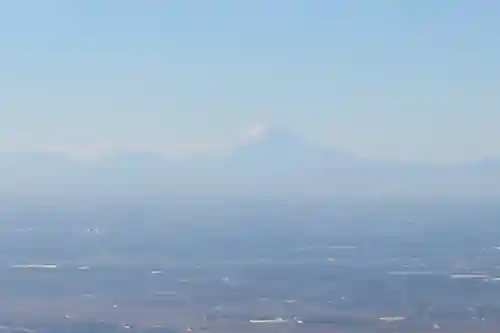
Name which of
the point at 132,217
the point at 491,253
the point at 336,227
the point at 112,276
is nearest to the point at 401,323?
the point at 112,276

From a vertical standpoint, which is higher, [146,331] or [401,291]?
[401,291]

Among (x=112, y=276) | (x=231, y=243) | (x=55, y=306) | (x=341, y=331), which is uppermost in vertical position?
(x=231, y=243)

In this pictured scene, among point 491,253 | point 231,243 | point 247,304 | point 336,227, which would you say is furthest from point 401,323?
point 336,227

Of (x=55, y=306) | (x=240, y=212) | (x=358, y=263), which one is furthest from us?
(x=240, y=212)

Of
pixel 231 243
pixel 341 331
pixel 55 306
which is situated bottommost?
pixel 341 331

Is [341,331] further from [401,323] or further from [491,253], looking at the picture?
[491,253]

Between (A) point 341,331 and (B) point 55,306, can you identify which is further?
(B) point 55,306

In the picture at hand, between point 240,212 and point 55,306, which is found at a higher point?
point 240,212

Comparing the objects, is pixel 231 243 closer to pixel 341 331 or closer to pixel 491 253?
pixel 491 253

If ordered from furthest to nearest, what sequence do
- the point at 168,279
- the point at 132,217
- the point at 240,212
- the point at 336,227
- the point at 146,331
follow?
the point at 240,212 → the point at 132,217 → the point at 336,227 → the point at 168,279 → the point at 146,331
